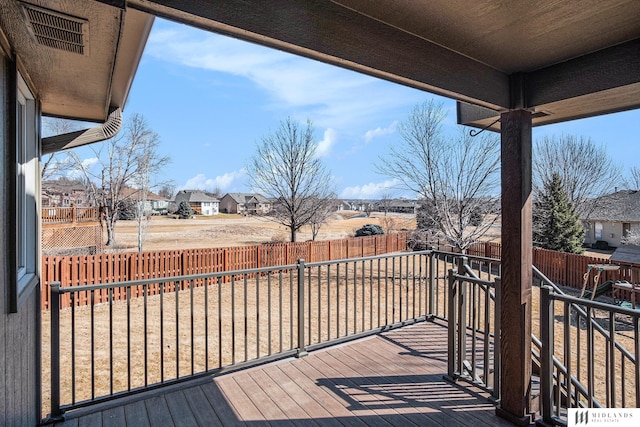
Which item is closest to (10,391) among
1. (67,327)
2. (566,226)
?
(67,327)

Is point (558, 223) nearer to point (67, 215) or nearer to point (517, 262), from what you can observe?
point (517, 262)

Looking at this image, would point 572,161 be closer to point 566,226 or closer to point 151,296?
point 566,226

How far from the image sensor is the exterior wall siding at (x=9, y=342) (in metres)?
1.54

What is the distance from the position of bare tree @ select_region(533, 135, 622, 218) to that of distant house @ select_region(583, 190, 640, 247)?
271cm

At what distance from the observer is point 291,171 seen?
41.9 feet

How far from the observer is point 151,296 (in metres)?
8.78

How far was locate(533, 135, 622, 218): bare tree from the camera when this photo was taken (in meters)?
15.5

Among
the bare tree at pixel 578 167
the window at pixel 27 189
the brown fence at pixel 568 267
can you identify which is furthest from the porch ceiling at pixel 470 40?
the bare tree at pixel 578 167

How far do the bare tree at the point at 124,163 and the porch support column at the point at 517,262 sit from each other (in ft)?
43.5

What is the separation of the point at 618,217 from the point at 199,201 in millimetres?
45139

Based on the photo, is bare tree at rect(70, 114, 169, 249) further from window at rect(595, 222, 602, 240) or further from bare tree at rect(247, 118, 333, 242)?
window at rect(595, 222, 602, 240)

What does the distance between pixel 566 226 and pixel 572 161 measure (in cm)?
342

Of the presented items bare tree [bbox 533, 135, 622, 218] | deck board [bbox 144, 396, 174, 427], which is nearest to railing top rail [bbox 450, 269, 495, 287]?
deck board [bbox 144, 396, 174, 427]

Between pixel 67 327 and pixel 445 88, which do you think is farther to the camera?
pixel 67 327
